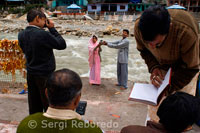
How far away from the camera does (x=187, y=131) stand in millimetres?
1358

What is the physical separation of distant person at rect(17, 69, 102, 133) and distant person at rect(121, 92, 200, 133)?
1.37 feet

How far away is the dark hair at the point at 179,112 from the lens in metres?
1.27

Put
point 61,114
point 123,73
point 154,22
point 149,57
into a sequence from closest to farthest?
point 61,114
point 154,22
point 149,57
point 123,73

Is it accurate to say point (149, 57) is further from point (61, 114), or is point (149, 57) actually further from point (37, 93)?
point (37, 93)

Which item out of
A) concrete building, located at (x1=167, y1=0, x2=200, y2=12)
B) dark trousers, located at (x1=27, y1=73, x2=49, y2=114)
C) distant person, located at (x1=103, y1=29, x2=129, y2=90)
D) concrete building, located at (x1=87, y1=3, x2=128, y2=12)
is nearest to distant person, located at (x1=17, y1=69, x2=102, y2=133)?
dark trousers, located at (x1=27, y1=73, x2=49, y2=114)

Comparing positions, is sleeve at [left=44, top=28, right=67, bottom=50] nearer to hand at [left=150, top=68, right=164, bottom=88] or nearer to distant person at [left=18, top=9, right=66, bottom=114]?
distant person at [left=18, top=9, right=66, bottom=114]

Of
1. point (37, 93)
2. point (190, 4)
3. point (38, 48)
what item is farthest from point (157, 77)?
point (190, 4)

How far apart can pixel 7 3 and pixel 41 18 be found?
40733 millimetres

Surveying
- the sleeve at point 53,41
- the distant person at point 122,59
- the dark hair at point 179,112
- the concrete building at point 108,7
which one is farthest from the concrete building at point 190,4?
the dark hair at point 179,112

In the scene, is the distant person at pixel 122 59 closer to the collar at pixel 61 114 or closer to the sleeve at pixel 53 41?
the sleeve at pixel 53 41

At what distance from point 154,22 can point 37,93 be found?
1.95m

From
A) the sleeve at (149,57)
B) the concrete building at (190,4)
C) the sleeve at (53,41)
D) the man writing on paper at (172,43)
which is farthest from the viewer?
the concrete building at (190,4)

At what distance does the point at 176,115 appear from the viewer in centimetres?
127

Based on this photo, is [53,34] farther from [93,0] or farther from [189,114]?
[93,0]
